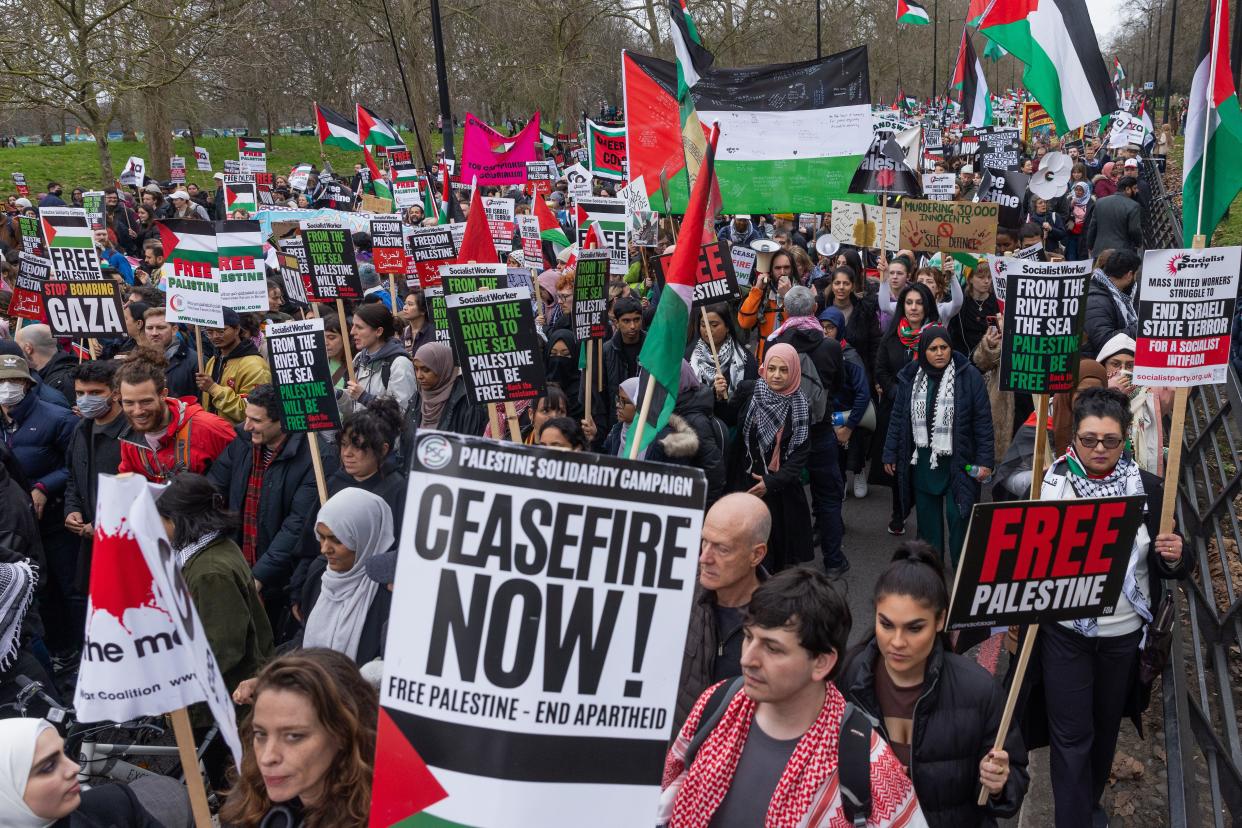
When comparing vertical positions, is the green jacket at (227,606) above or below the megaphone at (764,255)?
below

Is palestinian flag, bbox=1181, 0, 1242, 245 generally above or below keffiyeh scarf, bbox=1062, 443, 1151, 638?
above

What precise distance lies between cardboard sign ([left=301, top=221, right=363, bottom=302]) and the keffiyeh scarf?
570 cm

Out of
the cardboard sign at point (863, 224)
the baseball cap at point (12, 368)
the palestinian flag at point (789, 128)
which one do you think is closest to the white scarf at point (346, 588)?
the baseball cap at point (12, 368)

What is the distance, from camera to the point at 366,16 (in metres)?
29.8

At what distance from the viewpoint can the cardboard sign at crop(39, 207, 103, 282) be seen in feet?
28.6

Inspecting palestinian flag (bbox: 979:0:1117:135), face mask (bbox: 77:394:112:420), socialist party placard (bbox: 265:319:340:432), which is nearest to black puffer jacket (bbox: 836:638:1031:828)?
socialist party placard (bbox: 265:319:340:432)

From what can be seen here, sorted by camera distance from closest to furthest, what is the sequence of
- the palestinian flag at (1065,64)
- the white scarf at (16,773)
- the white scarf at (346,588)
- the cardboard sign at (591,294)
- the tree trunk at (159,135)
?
the white scarf at (16,773) < the white scarf at (346,588) < the palestinian flag at (1065,64) < the cardboard sign at (591,294) < the tree trunk at (159,135)

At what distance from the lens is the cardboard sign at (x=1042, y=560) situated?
3.04m

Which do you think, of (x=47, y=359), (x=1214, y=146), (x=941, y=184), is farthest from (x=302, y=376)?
(x=941, y=184)

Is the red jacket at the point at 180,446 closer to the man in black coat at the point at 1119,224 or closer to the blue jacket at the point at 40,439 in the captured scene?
the blue jacket at the point at 40,439

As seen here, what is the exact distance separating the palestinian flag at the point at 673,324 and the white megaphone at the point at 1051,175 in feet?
45.3

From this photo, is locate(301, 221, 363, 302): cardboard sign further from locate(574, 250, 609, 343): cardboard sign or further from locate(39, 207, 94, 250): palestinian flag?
locate(39, 207, 94, 250): palestinian flag

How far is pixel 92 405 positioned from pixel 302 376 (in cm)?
147

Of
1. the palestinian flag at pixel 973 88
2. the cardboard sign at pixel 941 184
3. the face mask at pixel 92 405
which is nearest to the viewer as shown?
the face mask at pixel 92 405
